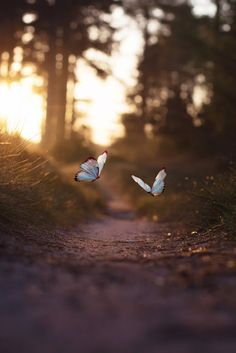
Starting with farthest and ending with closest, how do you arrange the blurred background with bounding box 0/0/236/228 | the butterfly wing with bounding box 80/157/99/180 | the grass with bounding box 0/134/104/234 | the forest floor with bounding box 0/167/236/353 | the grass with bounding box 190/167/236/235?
the blurred background with bounding box 0/0/236/228
the butterfly wing with bounding box 80/157/99/180
the grass with bounding box 190/167/236/235
the grass with bounding box 0/134/104/234
the forest floor with bounding box 0/167/236/353

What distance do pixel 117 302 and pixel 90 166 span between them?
5.71 meters

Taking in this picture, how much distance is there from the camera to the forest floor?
3.24 meters

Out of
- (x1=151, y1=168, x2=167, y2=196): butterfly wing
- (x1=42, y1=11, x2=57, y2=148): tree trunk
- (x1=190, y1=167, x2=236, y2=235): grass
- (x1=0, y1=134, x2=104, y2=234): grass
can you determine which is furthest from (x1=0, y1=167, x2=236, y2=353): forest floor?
(x1=42, y1=11, x2=57, y2=148): tree trunk

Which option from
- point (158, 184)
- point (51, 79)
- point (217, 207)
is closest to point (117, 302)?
point (217, 207)

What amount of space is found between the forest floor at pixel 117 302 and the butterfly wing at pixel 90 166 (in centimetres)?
365

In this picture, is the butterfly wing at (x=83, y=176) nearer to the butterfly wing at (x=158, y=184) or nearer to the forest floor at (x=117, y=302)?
the butterfly wing at (x=158, y=184)

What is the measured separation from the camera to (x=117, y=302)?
388 cm

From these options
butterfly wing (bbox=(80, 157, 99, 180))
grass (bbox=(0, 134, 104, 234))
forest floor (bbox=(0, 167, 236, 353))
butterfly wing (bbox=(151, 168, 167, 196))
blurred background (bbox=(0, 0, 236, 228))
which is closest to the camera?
forest floor (bbox=(0, 167, 236, 353))

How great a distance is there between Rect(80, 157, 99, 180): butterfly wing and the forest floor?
12.0 feet

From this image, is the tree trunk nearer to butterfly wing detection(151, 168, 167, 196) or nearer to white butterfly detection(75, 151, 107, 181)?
butterfly wing detection(151, 168, 167, 196)

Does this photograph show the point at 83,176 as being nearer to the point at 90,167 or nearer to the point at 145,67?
the point at 90,167

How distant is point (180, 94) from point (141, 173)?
10230 mm

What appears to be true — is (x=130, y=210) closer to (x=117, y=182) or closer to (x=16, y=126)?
(x=16, y=126)

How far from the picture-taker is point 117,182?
30.0 metres
